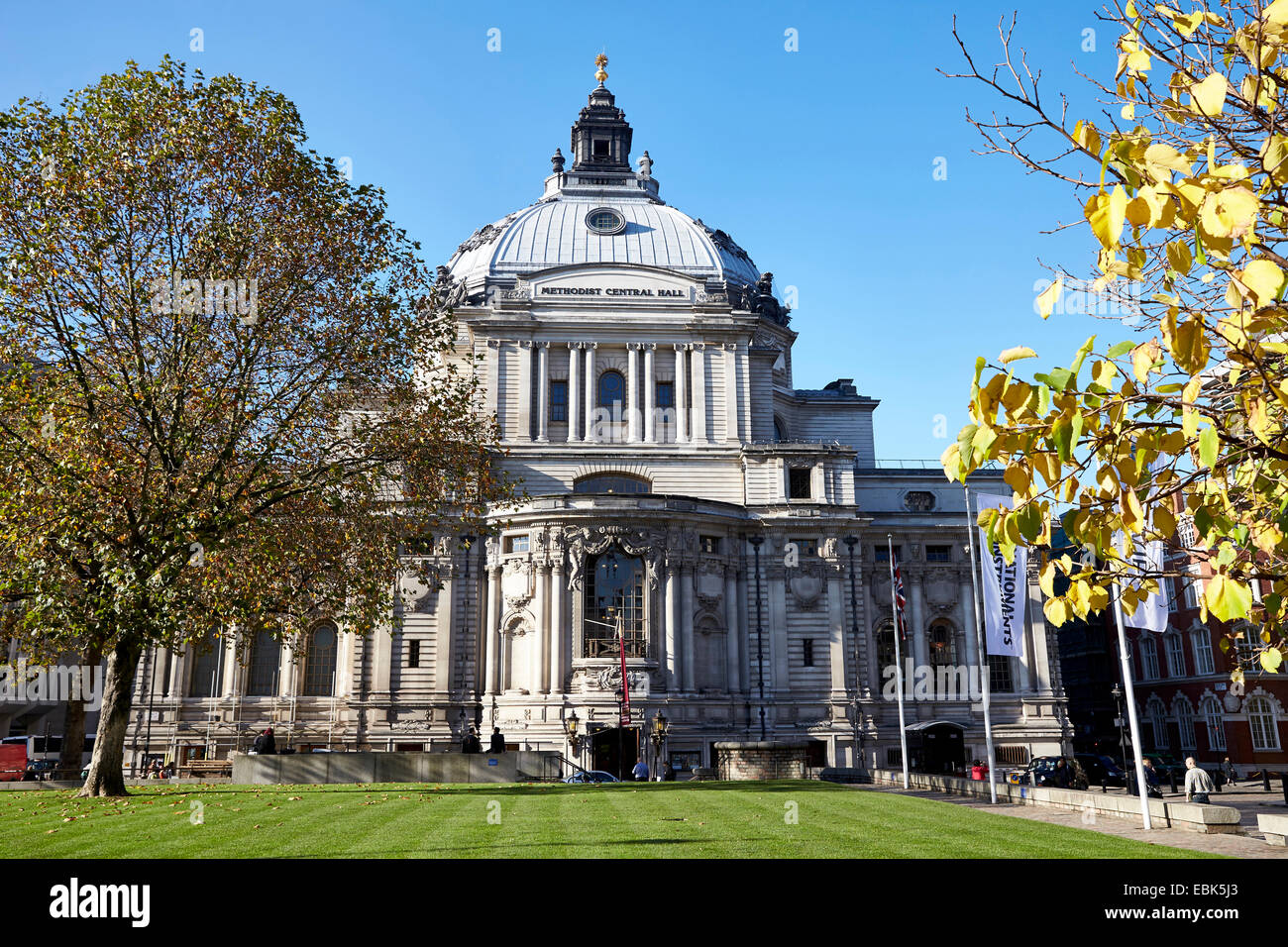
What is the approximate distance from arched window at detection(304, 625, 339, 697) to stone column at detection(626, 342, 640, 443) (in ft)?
72.1

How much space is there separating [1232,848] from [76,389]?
28.8 m

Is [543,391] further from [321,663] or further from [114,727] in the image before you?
[114,727]

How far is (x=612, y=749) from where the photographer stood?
52.3m

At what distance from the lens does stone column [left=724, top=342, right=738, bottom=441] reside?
64.2 meters

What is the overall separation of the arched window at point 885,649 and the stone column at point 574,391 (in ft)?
76.4

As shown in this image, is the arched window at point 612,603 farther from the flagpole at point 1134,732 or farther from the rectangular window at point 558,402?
the flagpole at point 1134,732

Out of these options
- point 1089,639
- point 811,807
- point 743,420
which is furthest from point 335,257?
point 1089,639

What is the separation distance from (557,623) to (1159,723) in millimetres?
46068

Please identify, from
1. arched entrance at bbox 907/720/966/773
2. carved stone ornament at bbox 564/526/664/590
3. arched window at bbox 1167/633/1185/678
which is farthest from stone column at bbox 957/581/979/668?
carved stone ornament at bbox 564/526/664/590

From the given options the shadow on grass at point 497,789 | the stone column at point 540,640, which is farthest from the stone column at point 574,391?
the shadow on grass at point 497,789

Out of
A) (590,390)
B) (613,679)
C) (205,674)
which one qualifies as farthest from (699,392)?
(205,674)
